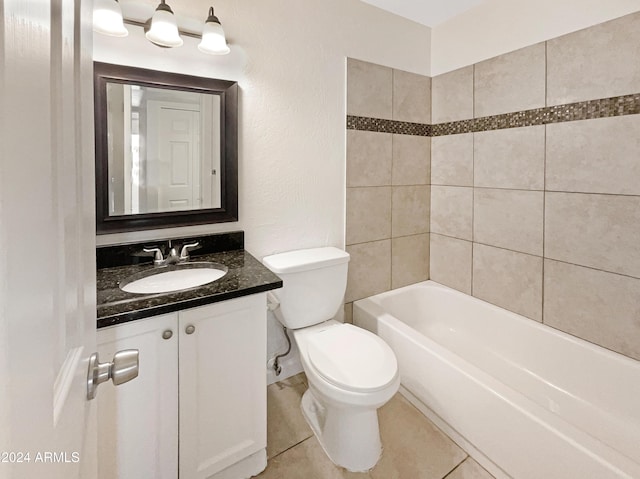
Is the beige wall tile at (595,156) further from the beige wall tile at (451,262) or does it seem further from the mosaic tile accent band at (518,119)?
the beige wall tile at (451,262)

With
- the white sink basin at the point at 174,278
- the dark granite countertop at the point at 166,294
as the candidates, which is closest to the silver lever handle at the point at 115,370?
the dark granite countertop at the point at 166,294

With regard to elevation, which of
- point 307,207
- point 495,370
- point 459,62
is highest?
point 459,62

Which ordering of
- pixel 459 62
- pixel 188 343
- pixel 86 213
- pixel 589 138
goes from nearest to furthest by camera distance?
pixel 86 213, pixel 188 343, pixel 589 138, pixel 459 62

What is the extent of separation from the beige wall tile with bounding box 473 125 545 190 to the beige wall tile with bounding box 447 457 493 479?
148 centimetres

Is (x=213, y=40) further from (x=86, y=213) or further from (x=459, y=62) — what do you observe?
(x=459, y=62)

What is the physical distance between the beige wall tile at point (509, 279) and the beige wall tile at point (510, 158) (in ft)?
1.41

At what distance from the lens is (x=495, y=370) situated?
2027mm

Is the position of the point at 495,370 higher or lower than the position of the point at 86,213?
lower

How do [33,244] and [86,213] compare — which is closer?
[33,244]

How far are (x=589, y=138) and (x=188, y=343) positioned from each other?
2.10 metres

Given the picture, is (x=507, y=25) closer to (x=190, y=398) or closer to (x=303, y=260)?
(x=303, y=260)

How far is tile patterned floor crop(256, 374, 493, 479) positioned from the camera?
149 cm

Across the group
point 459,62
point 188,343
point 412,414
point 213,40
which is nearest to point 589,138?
point 459,62

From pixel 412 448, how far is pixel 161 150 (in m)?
1.87
